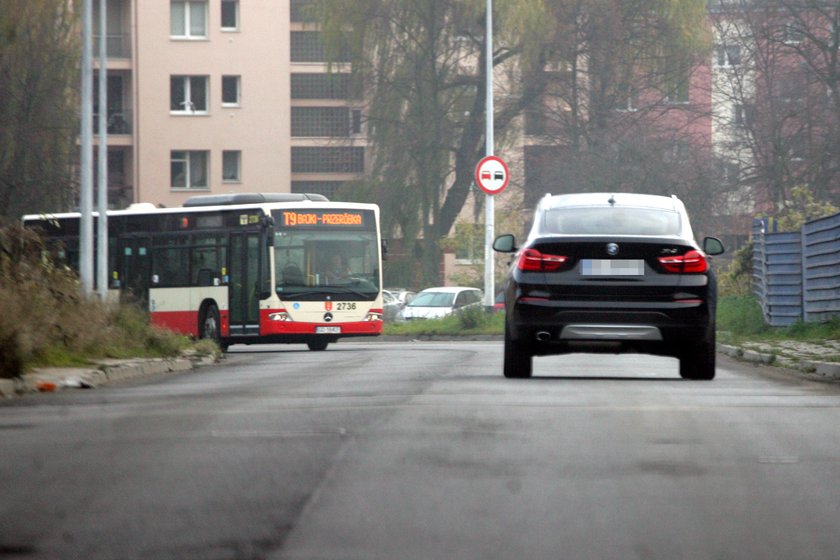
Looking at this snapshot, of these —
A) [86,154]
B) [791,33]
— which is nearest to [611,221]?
[86,154]

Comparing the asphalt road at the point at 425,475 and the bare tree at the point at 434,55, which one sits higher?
the bare tree at the point at 434,55

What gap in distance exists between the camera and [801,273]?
27.2 metres

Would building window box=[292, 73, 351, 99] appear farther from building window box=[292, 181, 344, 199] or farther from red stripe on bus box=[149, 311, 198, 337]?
red stripe on bus box=[149, 311, 198, 337]

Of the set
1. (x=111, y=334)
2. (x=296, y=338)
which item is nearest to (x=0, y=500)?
(x=111, y=334)

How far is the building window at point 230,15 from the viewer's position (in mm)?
72062

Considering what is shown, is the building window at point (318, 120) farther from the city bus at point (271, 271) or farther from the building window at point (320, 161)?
the city bus at point (271, 271)

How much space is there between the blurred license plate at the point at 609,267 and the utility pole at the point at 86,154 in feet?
40.3

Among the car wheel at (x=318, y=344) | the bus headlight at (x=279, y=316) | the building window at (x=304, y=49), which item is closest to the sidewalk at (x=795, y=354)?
the bus headlight at (x=279, y=316)

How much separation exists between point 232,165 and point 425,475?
65.9 meters

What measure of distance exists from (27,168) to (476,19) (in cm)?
1596

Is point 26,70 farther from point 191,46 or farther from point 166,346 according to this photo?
point 191,46

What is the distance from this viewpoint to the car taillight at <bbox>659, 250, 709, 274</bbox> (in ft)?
47.3

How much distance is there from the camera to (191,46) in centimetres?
7094

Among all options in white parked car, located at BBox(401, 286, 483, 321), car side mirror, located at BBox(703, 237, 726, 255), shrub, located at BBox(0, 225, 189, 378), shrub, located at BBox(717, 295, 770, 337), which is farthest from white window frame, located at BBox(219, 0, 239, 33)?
car side mirror, located at BBox(703, 237, 726, 255)
